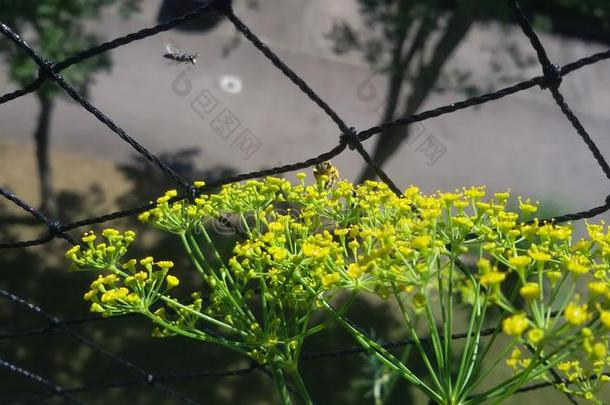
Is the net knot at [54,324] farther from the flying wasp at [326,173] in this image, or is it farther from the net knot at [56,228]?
the flying wasp at [326,173]

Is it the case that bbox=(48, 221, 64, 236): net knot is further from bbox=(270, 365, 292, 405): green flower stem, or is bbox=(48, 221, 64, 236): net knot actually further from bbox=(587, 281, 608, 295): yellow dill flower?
bbox=(587, 281, 608, 295): yellow dill flower

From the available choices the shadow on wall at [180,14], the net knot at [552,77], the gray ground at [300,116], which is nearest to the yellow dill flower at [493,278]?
the net knot at [552,77]

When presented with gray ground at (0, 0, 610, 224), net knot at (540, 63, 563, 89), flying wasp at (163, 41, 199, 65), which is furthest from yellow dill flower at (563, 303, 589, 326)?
gray ground at (0, 0, 610, 224)

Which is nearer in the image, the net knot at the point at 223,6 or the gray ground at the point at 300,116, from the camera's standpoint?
the net knot at the point at 223,6

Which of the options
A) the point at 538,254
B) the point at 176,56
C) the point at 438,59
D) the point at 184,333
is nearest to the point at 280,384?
the point at 184,333

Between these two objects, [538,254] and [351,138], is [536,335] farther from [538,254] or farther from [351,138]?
[351,138]

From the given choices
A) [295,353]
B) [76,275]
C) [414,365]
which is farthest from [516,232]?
[76,275]
